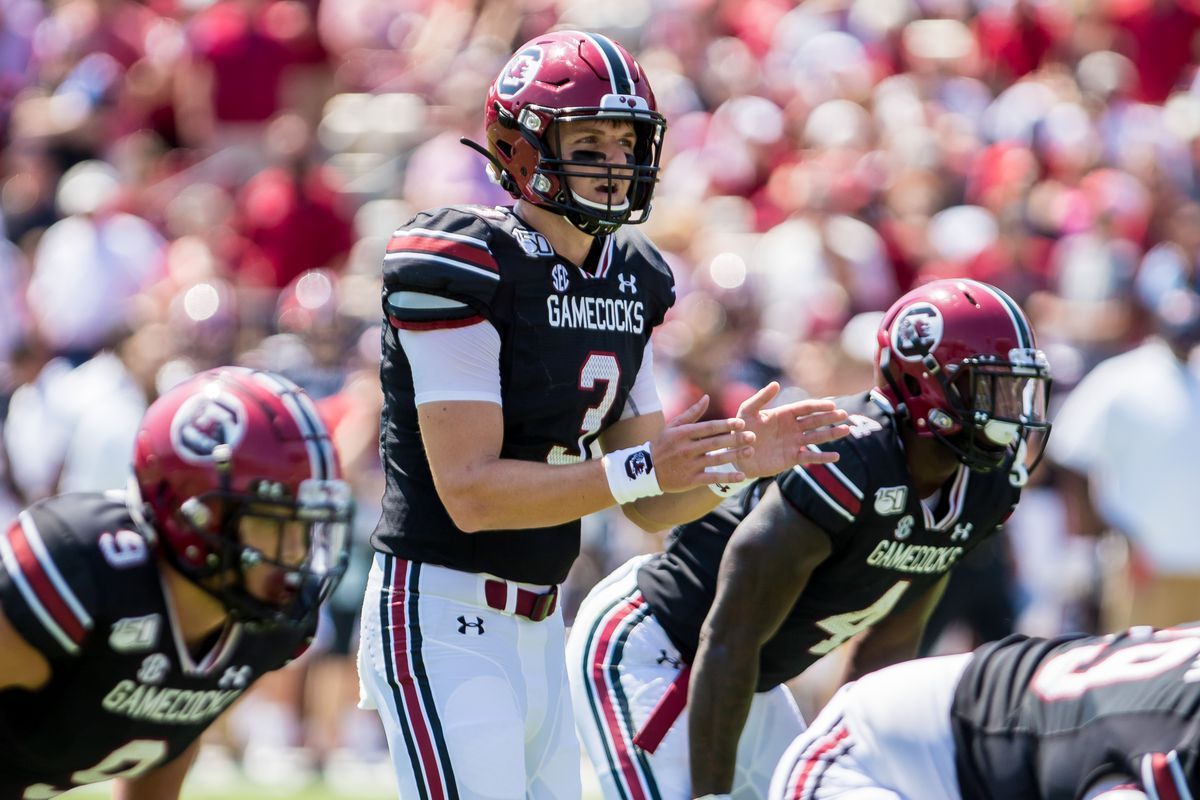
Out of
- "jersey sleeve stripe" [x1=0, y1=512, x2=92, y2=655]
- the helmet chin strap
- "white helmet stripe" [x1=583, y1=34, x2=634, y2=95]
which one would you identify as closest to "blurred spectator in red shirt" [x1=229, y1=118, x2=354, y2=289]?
the helmet chin strap

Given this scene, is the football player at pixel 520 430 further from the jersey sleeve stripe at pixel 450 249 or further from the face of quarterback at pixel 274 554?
the face of quarterback at pixel 274 554

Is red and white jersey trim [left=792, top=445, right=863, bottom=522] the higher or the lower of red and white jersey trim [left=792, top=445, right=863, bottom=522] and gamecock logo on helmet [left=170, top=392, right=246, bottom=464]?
the lower

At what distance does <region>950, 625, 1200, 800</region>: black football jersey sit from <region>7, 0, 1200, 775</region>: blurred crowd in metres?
5.08

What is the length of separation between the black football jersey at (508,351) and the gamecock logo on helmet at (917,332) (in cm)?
86

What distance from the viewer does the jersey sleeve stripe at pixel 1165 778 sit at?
9.29ft

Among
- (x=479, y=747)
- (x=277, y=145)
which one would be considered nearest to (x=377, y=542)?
(x=479, y=747)

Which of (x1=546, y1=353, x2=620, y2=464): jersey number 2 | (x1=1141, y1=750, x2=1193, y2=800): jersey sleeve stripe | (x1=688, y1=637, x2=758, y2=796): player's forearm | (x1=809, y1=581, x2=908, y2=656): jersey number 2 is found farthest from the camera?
(x1=809, y1=581, x2=908, y2=656): jersey number 2

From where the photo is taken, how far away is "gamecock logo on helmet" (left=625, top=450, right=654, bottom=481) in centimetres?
355

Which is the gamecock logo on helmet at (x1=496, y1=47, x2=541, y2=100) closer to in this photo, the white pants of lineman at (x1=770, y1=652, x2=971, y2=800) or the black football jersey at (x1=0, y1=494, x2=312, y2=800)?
the black football jersey at (x1=0, y1=494, x2=312, y2=800)

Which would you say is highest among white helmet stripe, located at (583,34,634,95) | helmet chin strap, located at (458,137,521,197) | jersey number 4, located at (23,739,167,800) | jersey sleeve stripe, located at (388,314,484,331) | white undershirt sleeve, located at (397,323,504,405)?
white helmet stripe, located at (583,34,634,95)

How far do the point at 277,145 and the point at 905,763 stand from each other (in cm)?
826

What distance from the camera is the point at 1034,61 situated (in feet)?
37.8

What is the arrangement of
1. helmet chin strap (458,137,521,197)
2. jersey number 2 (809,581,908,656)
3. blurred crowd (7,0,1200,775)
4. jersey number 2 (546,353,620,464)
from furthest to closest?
1. blurred crowd (7,0,1200,775)
2. jersey number 2 (809,581,908,656)
3. helmet chin strap (458,137,521,197)
4. jersey number 2 (546,353,620,464)

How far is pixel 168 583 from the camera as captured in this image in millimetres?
3777
